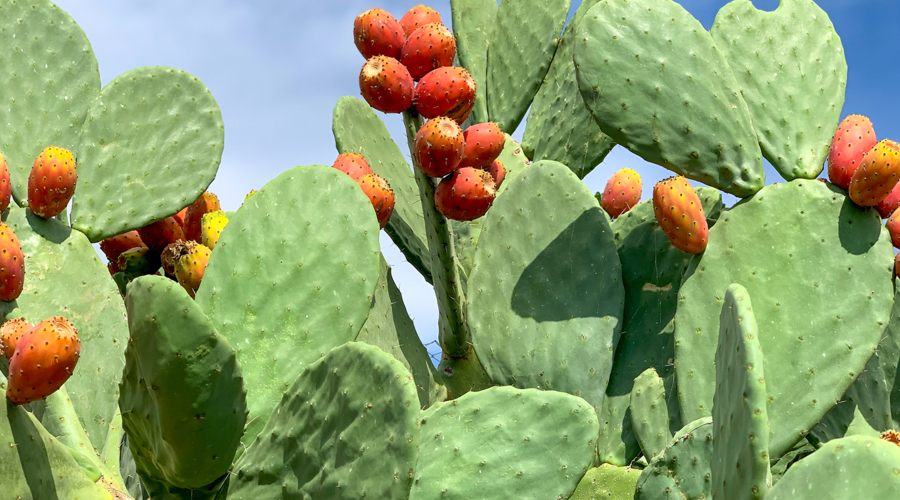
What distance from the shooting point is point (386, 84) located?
2238mm

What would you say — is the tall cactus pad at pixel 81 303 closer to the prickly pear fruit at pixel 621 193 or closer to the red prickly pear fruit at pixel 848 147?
the prickly pear fruit at pixel 621 193

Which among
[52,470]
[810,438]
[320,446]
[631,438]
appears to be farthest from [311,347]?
[810,438]

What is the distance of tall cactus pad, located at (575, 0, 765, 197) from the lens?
210 cm

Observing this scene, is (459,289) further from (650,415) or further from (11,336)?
(11,336)

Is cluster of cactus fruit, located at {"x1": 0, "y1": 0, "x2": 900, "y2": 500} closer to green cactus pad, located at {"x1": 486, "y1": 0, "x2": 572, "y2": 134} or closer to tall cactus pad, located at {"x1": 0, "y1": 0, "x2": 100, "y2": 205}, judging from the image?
tall cactus pad, located at {"x1": 0, "y1": 0, "x2": 100, "y2": 205}

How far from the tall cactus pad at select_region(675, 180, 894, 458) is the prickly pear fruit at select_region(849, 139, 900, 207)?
37mm

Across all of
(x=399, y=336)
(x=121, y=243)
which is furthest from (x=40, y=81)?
(x=399, y=336)

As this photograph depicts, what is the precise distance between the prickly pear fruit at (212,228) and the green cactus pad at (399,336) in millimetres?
448

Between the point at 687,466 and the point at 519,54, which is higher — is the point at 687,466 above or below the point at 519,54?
below

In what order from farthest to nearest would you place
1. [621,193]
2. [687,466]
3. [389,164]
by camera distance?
[389,164] < [621,193] < [687,466]

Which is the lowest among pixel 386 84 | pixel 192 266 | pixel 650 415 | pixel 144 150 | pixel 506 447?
pixel 650 415

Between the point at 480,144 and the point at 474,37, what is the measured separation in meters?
1.17

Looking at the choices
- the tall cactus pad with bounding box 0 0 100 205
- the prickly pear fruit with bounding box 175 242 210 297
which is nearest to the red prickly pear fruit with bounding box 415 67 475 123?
the prickly pear fruit with bounding box 175 242 210 297

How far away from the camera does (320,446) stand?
1.54 metres
